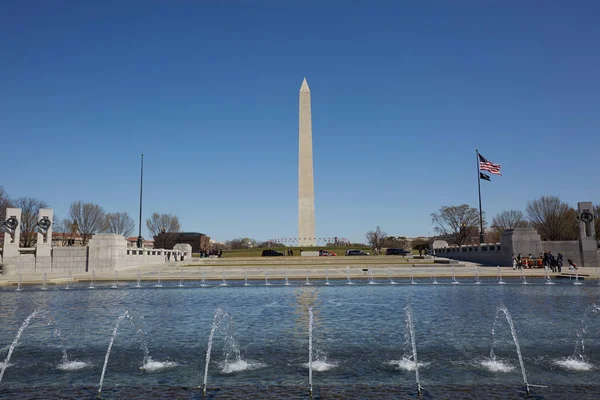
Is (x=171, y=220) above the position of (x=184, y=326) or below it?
above

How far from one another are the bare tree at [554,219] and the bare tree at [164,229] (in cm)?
6599

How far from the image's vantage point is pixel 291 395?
19.6ft

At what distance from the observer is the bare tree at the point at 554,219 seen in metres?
63.2

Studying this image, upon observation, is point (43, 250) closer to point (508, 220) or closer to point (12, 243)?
point (12, 243)

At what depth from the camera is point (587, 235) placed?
34.3 meters

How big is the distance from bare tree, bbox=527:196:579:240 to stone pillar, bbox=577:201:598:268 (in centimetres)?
3079

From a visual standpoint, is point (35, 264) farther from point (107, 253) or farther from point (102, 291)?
point (102, 291)

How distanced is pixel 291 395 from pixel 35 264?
34.0 m

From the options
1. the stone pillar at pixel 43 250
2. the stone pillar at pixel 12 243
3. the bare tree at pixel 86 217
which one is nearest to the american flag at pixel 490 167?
the stone pillar at pixel 43 250

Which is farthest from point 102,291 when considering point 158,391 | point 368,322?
point 158,391

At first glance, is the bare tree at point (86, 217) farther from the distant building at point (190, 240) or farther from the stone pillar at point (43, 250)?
the stone pillar at point (43, 250)

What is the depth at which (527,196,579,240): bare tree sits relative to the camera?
6316cm

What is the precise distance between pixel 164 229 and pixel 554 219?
69514 millimetres

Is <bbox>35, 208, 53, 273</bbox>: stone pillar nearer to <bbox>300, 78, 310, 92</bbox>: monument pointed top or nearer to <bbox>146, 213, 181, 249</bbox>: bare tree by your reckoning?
<bbox>300, 78, 310, 92</bbox>: monument pointed top
